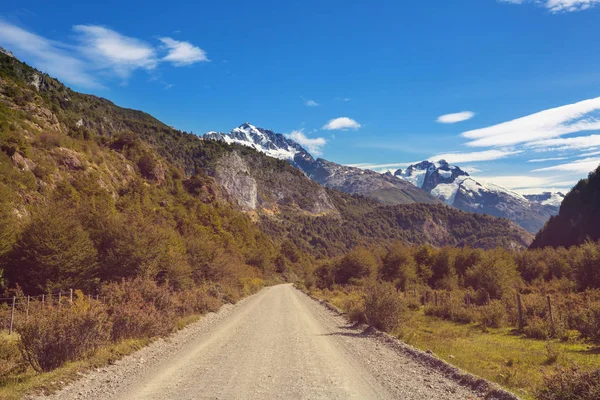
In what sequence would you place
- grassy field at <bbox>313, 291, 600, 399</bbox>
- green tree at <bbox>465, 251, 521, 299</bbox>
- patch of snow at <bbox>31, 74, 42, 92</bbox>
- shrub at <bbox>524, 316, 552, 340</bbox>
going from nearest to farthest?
grassy field at <bbox>313, 291, 600, 399</bbox> → shrub at <bbox>524, 316, 552, 340</bbox> → green tree at <bbox>465, 251, 521, 299</bbox> → patch of snow at <bbox>31, 74, 42, 92</bbox>

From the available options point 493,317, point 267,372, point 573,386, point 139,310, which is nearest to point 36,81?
point 139,310

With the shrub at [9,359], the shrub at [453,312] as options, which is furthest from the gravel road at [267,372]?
the shrub at [453,312]

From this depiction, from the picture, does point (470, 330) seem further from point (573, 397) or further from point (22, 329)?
point (22, 329)

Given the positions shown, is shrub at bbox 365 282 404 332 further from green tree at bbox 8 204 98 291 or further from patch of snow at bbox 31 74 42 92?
patch of snow at bbox 31 74 42 92

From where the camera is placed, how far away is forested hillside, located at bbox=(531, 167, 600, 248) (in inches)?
5172

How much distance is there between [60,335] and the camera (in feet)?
34.3

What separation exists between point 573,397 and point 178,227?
204 ft

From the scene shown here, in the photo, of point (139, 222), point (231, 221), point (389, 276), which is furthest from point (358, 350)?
point (231, 221)

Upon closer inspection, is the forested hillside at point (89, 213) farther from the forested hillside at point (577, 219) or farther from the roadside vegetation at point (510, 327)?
the forested hillside at point (577, 219)

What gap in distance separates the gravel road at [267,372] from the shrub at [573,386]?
148cm

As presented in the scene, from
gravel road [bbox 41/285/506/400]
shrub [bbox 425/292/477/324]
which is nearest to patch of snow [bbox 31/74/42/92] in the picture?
gravel road [bbox 41/285/506/400]

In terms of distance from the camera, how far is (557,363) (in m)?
12.4

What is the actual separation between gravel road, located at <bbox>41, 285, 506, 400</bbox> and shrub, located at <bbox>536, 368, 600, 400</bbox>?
148cm

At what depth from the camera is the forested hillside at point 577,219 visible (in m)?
131
